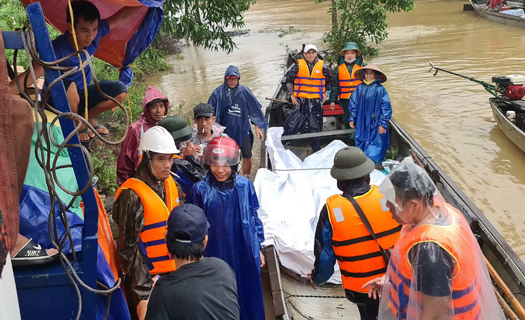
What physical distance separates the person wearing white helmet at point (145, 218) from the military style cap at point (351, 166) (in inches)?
43.8

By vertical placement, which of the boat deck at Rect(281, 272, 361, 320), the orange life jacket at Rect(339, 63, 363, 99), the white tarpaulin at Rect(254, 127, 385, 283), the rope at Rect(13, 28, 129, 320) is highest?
the rope at Rect(13, 28, 129, 320)

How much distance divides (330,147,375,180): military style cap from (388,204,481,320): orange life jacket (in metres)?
0.71

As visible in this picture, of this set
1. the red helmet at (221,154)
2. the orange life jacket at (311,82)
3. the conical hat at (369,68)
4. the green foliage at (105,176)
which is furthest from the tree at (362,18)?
the red helmet at (221,154)

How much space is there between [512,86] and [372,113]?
3.50 m

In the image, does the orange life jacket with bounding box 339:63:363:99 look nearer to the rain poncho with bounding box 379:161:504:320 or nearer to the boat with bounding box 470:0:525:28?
the rain poncho with bounding box 379:161:504:320

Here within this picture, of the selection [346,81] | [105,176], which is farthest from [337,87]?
[105,176]

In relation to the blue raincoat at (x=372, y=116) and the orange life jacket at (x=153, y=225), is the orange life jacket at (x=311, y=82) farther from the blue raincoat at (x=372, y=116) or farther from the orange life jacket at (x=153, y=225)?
the orange life jacket at (x=153, y=225)

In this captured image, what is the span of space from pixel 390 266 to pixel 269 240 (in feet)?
6.69

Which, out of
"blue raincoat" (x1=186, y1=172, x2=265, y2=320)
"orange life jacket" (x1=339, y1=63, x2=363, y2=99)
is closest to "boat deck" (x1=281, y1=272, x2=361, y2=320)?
"blue raincoat" (x1=186, y1=172, x2=265, y2=320)

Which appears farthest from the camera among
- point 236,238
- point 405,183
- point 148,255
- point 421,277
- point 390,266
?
point 236,238

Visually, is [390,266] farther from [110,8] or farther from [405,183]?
[110,8]

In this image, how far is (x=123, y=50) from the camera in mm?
3035

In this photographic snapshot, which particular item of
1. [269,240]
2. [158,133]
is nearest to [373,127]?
[269,240]

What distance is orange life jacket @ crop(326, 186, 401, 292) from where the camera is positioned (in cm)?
266
